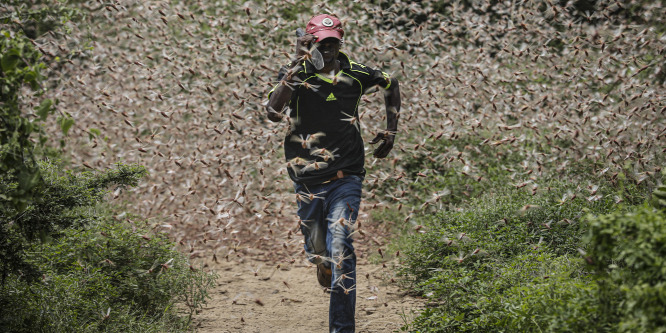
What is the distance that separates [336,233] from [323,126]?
2.77 feet

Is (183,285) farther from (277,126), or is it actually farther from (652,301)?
(652,301)

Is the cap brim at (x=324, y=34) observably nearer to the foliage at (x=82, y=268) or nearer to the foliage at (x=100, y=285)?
the foliage at (x=82, y=268)

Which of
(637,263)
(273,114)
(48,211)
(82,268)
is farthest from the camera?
(82,268)

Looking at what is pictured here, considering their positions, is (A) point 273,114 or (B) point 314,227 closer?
(A) point 273,114

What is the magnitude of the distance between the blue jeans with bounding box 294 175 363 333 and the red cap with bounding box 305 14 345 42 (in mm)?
1101

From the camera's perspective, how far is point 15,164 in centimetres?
293

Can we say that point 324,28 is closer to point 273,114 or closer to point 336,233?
point 273,114

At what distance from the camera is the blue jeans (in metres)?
4.12

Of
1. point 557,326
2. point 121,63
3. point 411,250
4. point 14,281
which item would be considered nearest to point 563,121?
point 411,250

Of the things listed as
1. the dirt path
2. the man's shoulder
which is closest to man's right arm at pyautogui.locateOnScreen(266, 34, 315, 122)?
the man's shoulder

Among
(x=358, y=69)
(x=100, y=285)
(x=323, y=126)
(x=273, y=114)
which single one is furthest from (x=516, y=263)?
(x=100, y=285)

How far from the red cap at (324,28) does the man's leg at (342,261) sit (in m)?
1.18

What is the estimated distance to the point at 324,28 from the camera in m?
4.26

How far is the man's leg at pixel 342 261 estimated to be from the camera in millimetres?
4117
